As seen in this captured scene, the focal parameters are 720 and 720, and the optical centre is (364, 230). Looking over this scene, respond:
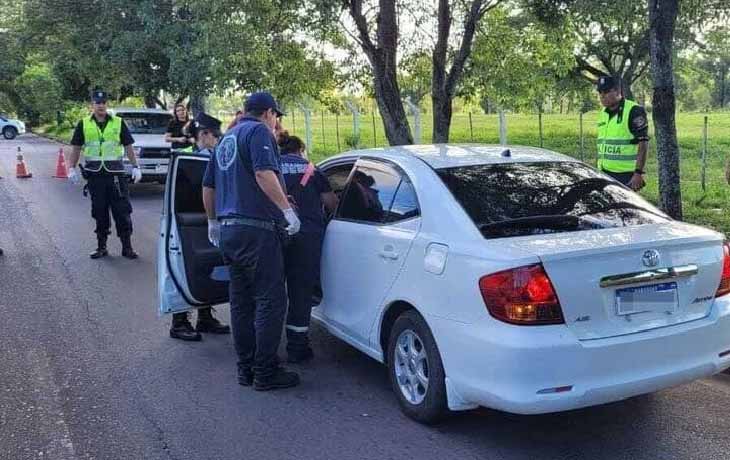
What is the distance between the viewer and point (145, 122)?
15.8 meters

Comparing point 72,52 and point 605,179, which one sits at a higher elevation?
point 72,52

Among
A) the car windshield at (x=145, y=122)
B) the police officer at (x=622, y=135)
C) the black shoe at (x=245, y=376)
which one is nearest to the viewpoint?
the black shoe at (x=245, y=376)

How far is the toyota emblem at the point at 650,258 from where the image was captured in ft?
11.3

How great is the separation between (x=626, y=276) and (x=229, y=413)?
2349mm

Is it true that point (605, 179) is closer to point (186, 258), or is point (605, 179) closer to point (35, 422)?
point (186, 258)

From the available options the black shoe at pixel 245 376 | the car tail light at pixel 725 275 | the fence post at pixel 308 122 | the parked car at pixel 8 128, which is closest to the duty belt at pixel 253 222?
the black shoe at pixel 245 376

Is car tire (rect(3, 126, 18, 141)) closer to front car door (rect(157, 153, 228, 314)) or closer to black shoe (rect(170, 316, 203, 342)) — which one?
black shoe (rect(170, 316, 203, 342))

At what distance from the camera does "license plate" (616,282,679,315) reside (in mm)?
3422

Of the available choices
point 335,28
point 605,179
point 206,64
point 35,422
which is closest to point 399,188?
point 605,179

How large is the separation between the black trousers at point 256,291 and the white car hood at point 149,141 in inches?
415

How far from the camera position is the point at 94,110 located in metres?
8.68

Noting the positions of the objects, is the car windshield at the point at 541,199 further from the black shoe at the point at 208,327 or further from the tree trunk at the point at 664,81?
the tree trunk at the point at 664,81

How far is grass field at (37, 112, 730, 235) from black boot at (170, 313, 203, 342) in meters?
6.23

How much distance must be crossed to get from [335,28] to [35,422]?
27.1ft
